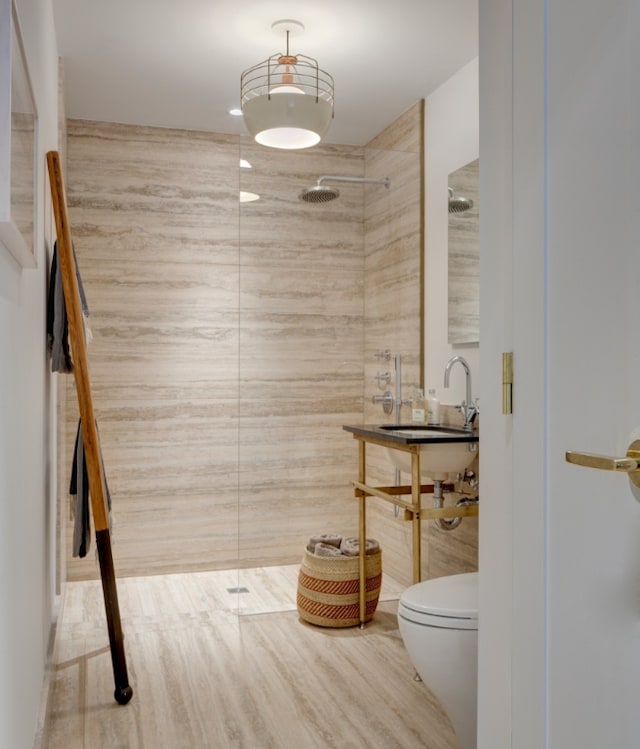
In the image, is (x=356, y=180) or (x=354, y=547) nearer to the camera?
(x=354, y=547)

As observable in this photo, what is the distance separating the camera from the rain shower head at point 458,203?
11.1 feet

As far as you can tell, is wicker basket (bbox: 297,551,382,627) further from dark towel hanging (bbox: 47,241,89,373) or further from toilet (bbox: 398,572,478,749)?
dark towel hanging (bbox: 47,241,89,373)

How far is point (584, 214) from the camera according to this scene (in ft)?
3.80

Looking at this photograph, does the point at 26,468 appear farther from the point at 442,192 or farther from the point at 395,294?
the point at 442,192

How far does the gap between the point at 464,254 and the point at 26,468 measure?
221 centimetres

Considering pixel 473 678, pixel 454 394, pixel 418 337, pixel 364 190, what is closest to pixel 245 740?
pixel 473 678

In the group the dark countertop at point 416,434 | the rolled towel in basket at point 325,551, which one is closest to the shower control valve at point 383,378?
the dark countertop at point 416,434

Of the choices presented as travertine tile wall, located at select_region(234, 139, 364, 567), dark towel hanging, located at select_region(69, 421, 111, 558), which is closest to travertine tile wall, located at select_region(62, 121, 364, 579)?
travertine tile wall, located at select_region(234, 139, 364, 567)

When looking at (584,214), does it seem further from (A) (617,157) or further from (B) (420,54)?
(B) (420,54)

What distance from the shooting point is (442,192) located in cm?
361

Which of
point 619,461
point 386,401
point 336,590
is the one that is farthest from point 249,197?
point 619,461

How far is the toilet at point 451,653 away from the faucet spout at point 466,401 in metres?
1.18

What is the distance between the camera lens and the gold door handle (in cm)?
95

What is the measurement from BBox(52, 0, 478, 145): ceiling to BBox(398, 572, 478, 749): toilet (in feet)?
7.26
